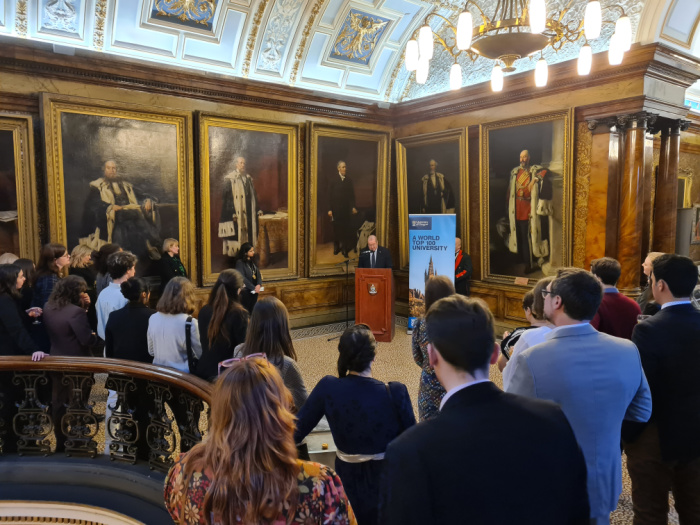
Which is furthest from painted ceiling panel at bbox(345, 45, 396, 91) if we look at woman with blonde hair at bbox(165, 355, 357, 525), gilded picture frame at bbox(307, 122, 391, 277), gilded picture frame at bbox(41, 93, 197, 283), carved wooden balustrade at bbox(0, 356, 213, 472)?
woman with blonde hair at bbox(165, 355, 357, 525)

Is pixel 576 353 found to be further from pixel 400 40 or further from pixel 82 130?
pixel 400 40

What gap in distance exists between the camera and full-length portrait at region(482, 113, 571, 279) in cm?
796

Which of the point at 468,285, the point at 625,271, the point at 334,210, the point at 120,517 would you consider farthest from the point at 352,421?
the point at 334,210

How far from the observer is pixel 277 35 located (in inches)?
342

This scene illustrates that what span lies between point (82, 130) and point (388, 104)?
19.1 ft

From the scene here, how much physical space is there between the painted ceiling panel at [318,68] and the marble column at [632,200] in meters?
5.07

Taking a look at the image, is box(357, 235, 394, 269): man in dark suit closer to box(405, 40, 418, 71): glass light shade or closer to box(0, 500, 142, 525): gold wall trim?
box(405, 40, 418, 71): glass light shade

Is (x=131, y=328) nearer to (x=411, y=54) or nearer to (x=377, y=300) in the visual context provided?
(x=411, y=54)

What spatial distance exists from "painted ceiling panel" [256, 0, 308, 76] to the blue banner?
370cm

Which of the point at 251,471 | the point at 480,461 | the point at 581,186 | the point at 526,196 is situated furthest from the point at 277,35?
the point at 480,461

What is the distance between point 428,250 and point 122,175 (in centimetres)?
510

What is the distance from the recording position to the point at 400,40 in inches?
383

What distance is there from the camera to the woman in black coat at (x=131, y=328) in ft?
12.5

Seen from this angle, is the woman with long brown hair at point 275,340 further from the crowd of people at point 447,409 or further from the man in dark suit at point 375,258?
the man in dark suit at point 375,258
